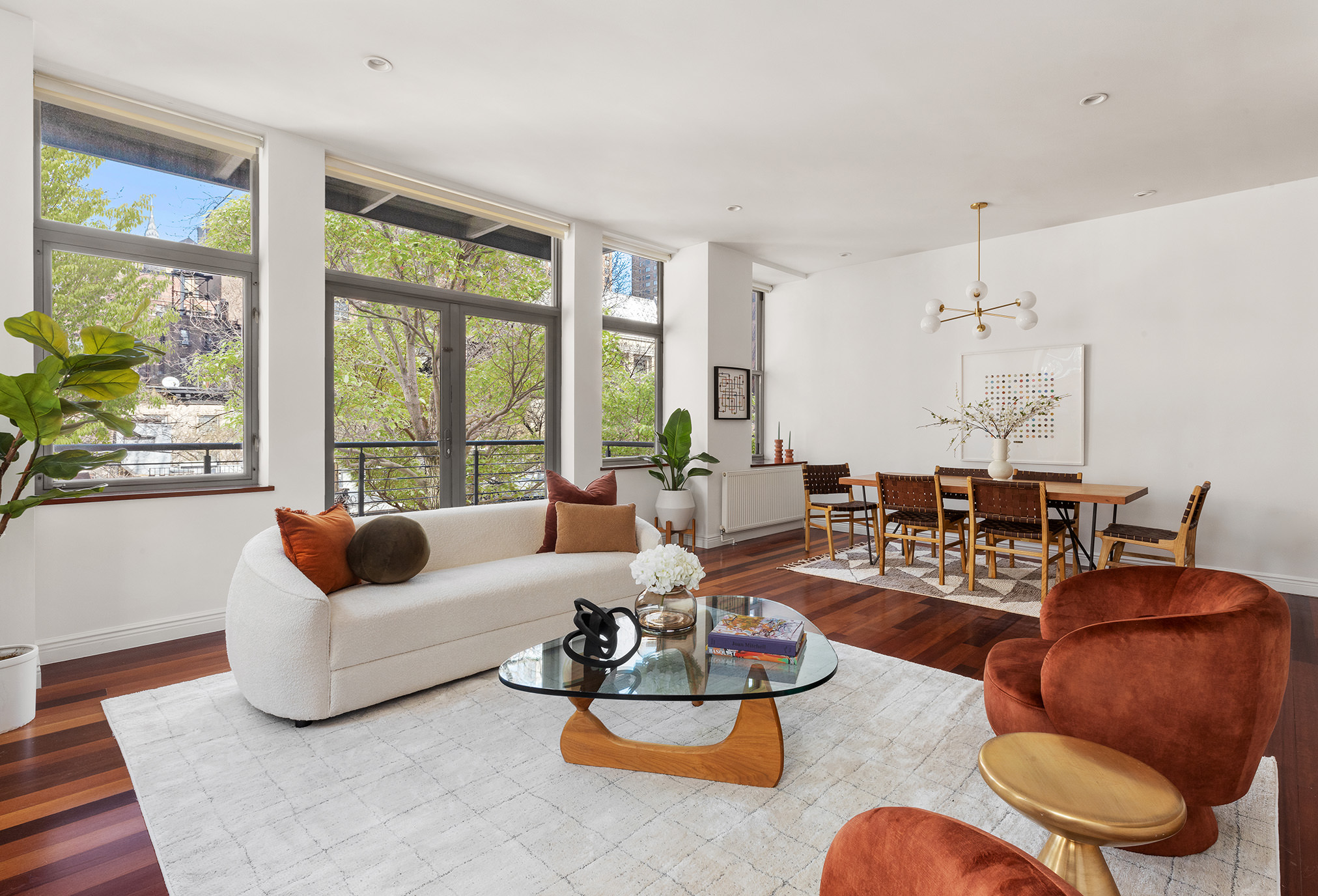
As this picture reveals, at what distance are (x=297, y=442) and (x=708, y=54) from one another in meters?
3.19

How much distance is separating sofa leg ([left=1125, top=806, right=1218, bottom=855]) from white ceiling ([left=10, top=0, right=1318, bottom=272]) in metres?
2.95

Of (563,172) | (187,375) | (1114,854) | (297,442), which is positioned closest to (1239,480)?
(1114,854)

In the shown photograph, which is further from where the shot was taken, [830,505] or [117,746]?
[830,505]

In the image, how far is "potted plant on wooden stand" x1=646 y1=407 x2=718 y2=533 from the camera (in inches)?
231

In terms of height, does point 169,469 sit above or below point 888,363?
below

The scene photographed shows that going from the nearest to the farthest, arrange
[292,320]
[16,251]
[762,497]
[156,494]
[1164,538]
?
1. [16,251]
2. [156,494]
3. [292,320]
4. [1164,538]
5. [762,497]

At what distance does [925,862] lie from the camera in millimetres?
769

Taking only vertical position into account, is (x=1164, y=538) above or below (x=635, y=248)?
below

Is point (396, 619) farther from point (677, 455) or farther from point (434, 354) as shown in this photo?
point (677, 455)

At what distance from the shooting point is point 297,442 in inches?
155

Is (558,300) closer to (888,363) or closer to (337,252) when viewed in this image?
(337,252)

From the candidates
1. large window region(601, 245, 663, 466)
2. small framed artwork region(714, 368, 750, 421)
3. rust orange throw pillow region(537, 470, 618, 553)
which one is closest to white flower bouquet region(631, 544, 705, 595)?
rust orange throw pillow region(537, 470, 618, 553)

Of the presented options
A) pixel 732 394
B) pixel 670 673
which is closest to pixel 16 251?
pixel 670 673

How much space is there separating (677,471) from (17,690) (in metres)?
4.48
